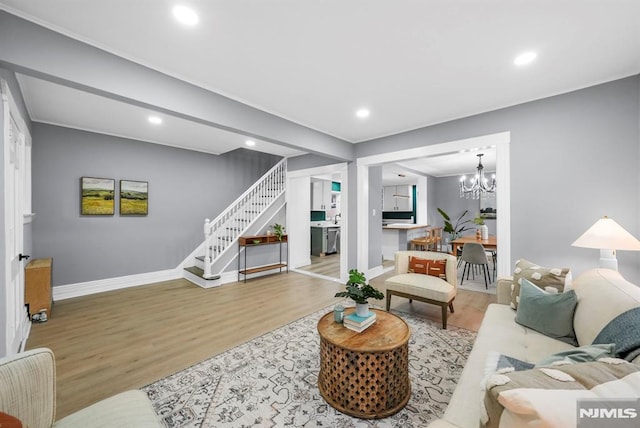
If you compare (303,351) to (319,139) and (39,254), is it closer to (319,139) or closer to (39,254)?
(319,139)

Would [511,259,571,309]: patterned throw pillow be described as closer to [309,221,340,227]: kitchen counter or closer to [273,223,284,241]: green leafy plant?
[273,223,284,241]: green leafy plant

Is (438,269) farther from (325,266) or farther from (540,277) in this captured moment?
(325,266)

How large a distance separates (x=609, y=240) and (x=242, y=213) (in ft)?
17.9

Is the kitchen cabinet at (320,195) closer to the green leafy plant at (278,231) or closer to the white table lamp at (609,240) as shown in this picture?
the green leafy plant at (278,231)

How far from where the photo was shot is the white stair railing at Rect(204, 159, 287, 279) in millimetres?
5133

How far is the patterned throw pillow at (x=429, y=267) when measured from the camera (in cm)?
336

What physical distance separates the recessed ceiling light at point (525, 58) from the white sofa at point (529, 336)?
1.85 m

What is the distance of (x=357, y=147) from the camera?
4.86m

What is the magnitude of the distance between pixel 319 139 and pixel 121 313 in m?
3.76

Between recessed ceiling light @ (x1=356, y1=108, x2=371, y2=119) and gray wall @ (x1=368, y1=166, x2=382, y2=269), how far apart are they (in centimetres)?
165

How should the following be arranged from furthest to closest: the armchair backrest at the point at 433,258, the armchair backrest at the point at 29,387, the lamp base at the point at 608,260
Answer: the armchair backrest at the point at 433,258 < the lamp base at the point at 608,260 < the armchair backrest at the point at 29,387

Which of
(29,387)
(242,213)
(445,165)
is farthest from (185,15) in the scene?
(445,165)

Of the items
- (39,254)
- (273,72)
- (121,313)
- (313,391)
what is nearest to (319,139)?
(273,72)

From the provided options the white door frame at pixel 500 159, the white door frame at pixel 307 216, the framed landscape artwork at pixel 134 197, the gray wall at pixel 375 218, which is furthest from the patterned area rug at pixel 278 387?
the framed landscape artwork at pixel 134 197
